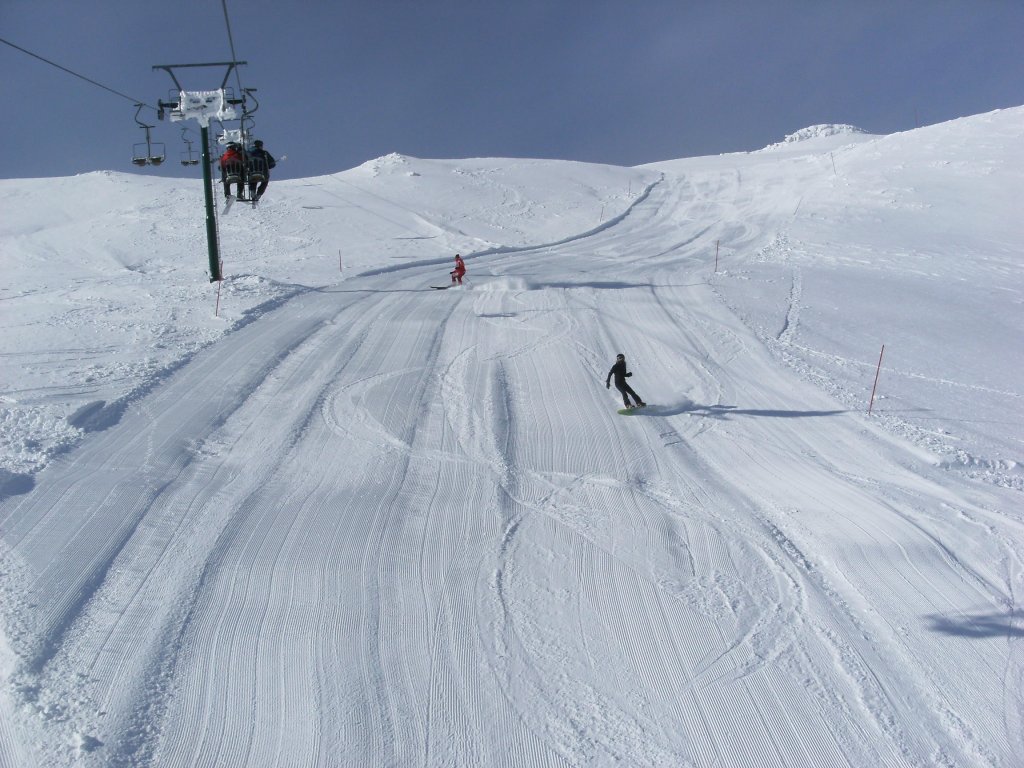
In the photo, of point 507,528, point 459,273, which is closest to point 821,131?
point 459,273

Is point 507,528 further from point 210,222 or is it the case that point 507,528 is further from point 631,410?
point 210,222

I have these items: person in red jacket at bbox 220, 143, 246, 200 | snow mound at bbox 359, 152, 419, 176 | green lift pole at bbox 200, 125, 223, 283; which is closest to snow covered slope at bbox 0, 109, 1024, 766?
green lift pole at bbox 200, 125, 223, 283

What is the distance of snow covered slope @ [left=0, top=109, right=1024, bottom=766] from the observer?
562cm

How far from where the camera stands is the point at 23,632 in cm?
627

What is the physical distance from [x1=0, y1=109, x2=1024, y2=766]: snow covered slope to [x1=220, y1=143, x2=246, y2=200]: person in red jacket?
3.29 metres

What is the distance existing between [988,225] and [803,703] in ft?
106

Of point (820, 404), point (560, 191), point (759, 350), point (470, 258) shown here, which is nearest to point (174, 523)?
point (820, 404)

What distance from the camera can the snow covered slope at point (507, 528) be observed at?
5621 millimetres

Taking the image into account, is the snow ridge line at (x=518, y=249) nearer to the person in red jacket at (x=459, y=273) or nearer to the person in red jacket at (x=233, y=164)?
the person in red jacket at (x=459, y=273)

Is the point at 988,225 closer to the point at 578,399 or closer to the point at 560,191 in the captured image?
the point at 560,191

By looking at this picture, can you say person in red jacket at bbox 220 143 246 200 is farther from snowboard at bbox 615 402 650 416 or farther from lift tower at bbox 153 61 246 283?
snowboard at bbox 615 402 650 416

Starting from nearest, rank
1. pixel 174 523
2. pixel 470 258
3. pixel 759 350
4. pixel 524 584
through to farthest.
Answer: pixel 524 584, pixel 174 523, pixel 759 350, pixel 470 258

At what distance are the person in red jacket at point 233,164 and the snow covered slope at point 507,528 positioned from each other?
10.8ft

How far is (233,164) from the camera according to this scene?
672 inches
